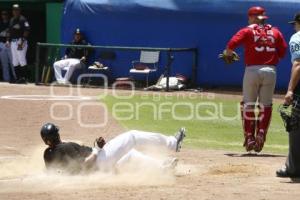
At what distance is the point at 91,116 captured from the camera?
15.3 meters

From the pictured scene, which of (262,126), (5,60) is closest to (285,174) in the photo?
(262,126)

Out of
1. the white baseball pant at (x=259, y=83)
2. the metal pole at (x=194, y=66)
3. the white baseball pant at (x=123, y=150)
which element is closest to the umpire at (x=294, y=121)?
the white baseball pant at (x=123, y=150)

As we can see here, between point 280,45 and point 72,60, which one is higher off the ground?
point 280,45

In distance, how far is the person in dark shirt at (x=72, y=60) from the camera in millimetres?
21656

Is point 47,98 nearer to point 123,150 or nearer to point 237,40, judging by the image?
point 237,40

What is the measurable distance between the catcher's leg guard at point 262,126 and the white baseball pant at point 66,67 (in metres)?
11.0

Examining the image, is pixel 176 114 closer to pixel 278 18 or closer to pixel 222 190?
pixel 278 18

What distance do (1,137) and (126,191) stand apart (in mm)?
5113

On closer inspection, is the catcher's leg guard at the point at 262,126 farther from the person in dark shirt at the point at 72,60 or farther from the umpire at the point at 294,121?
the person in dark shirt at the point at 72,60

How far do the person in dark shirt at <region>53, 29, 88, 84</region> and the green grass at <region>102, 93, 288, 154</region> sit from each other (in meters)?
3.13

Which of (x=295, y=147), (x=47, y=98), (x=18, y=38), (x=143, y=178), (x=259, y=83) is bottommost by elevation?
(x=47, y=98)

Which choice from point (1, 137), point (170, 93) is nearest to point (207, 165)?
Answer: point (1, 137)

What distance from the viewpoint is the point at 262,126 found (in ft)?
36.4

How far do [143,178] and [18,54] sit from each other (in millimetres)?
14401
